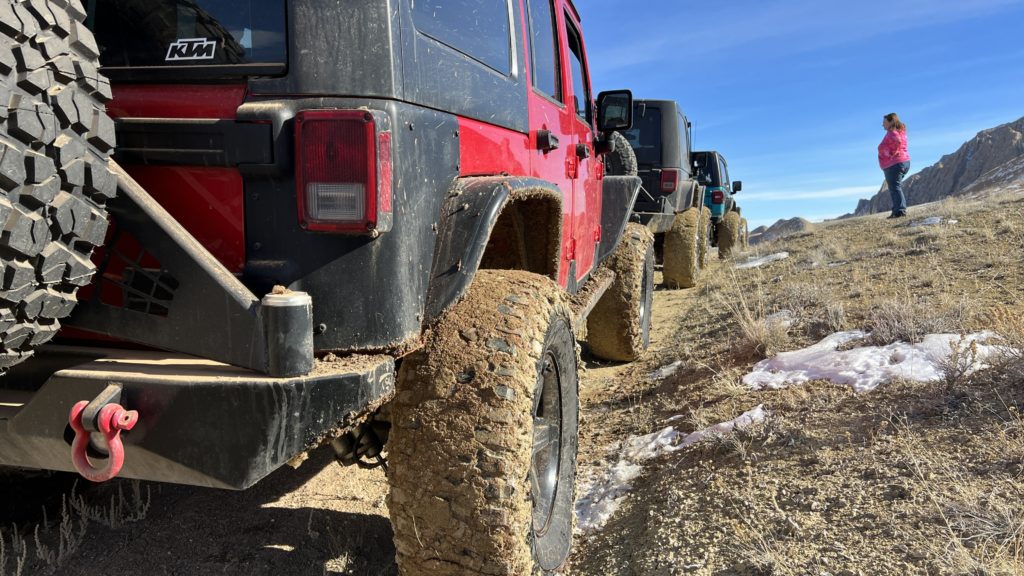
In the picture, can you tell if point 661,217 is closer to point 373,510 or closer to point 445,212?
point 373,510

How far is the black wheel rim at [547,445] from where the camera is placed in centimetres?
221

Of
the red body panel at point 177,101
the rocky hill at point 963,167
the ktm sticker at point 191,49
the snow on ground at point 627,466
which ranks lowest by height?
the snow on ground at point 627,466

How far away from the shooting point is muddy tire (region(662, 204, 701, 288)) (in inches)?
329

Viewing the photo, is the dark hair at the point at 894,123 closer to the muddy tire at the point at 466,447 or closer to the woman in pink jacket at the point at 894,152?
the woman in pink jacket at the point at 894,152

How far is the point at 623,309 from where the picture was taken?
4777mm

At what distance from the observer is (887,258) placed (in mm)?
7355

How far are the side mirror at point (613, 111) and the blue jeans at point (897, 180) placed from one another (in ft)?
32.3

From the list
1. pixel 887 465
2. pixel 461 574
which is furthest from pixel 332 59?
pixel 887 465

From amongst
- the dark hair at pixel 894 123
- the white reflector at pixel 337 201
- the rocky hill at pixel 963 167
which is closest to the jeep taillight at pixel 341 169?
the white reflector at pixel 337 201

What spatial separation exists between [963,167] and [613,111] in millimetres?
63173

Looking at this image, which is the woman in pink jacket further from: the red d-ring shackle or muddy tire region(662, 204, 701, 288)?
the red d-ring shackle

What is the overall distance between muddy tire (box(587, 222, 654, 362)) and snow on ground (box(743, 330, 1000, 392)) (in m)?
1.09

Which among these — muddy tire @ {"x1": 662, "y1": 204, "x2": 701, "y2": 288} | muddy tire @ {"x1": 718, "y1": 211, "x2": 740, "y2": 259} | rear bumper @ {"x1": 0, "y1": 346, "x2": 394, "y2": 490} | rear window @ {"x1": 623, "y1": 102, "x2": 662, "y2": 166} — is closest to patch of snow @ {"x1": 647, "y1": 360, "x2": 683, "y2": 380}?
rear bumper @ {"x1": 0, "y1": 346, "x2": 394, "y2": 490}

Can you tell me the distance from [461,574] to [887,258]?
23.4ft
